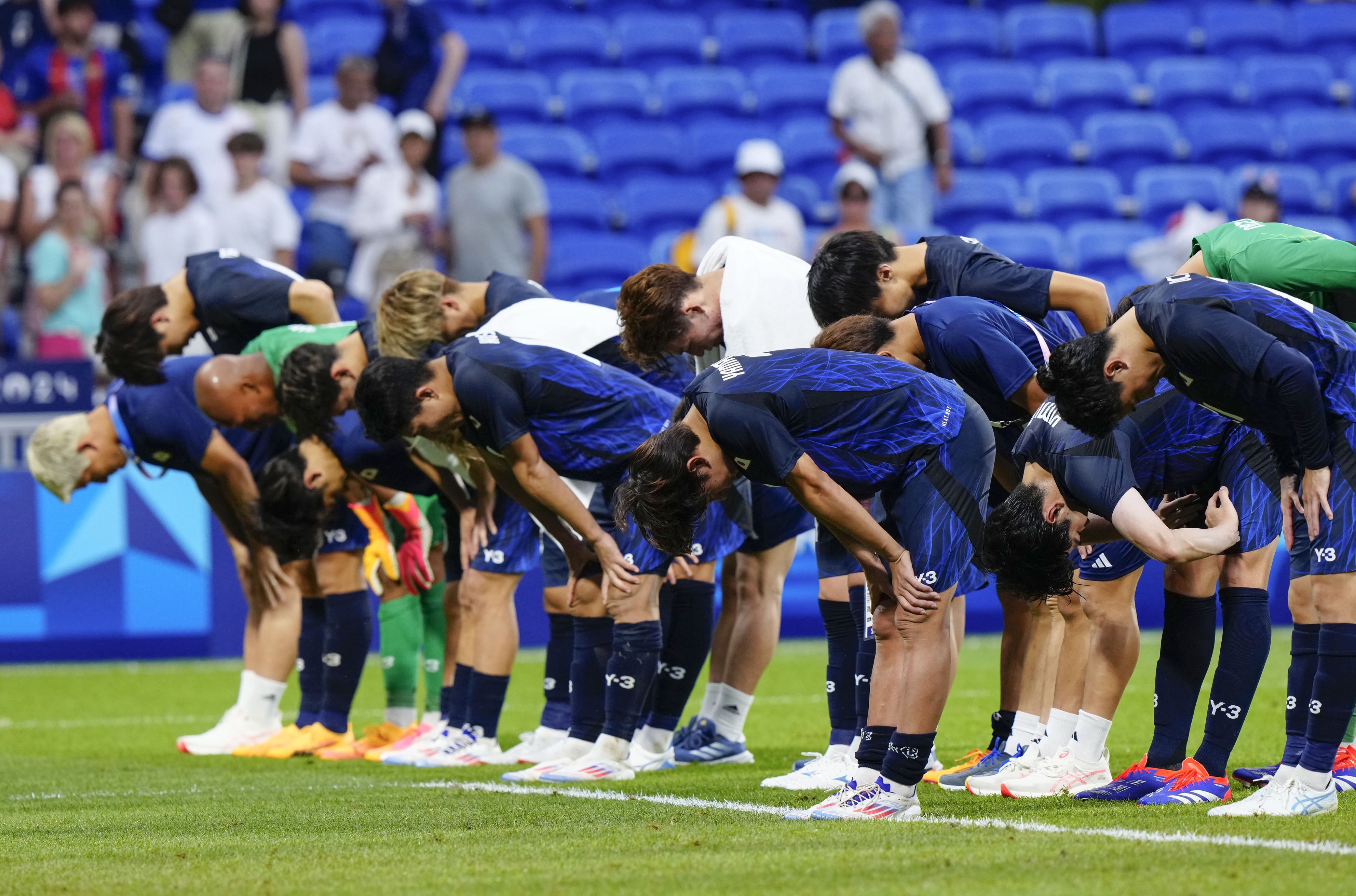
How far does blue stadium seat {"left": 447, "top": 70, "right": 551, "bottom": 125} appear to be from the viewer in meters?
17.5

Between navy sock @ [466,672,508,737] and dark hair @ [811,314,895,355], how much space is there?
2296mm

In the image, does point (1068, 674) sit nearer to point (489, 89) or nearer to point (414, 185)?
point (414, 185)

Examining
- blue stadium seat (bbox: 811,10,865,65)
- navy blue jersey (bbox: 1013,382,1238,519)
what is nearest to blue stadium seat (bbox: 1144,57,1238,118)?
blue stadium seat (bbox: 811,10,865,65)

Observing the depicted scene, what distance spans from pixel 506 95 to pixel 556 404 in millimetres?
11556

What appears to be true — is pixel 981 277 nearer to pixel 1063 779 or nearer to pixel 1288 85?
pixel 1063 779

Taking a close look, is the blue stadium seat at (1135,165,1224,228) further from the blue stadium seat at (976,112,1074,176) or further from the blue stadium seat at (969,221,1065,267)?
the blue stadium seat at (969,221,1065,267)

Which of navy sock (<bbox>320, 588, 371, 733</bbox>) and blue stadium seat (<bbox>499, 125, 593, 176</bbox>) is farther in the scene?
blue stadium seat (<bbox>499, 125, 593, 176</bbox>)

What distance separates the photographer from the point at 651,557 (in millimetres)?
6770

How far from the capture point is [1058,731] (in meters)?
6.19

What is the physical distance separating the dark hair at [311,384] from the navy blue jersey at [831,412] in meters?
2.66

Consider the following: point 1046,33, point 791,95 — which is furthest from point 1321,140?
point 791,95

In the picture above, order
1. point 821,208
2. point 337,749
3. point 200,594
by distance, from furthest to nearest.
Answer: point 821,208, point 200,594, point 337,749

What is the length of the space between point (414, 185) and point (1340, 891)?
38.3ft

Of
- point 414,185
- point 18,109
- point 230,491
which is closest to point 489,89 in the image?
point 414,185
